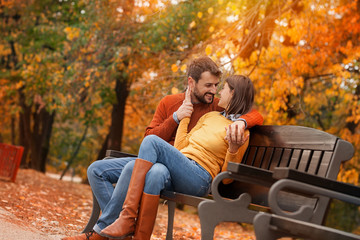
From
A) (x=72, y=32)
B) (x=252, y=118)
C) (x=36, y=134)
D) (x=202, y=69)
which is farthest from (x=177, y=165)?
(x=36, y=134)

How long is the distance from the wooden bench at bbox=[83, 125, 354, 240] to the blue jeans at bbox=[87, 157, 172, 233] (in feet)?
0.73

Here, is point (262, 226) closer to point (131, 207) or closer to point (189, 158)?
point (131, 207)

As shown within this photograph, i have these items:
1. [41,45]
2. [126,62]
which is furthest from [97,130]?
[126,62]

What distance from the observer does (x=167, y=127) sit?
438cm

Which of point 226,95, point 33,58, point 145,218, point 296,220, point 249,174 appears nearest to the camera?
point 296,220

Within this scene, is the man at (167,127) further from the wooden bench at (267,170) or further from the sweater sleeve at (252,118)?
the wooden bench at (267,170)

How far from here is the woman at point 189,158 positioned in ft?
11.3

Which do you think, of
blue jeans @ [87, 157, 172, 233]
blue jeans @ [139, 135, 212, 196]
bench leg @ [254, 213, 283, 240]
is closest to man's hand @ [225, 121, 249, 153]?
blue jeans @ [139, 135, 212, 196]

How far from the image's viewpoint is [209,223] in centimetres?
302

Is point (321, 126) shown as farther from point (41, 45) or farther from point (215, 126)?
point (215, 126)

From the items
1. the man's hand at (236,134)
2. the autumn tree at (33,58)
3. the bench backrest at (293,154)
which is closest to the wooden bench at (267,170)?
the bench backrest at (293,154)

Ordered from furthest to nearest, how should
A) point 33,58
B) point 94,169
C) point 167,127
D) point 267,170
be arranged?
point 33,58
point 167,127
point 94,169
point 267,170

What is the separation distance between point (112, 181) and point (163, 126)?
0.68m

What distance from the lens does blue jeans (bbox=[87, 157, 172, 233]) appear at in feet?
11.8
